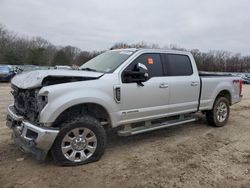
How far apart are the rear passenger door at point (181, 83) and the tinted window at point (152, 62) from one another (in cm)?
20

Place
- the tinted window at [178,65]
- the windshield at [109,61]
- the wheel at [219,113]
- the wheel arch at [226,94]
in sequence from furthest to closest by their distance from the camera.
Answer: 1. the wheel arch at [226,94]
2. the wheel at [219,113]
3. the tinted window at [178,65]
4. the windshield at [109,61]

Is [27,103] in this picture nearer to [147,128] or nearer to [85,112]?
[85,112]

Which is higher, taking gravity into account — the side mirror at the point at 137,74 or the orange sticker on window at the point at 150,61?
the orange sticker on window at the point at 150,61

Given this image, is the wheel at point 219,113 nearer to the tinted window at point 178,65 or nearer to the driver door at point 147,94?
the tinted window at point 178,65

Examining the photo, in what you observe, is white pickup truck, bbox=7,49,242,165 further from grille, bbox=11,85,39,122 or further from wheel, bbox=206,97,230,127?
wheel, bbox=206,97,230,127

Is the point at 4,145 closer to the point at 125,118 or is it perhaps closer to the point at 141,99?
the point at 125,118

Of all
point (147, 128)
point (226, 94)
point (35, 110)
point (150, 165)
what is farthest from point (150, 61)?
point (226, 94)

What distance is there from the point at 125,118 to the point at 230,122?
4.27 m

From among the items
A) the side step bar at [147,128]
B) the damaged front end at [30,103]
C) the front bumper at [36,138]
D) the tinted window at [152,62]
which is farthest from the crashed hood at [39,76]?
the side step bar at [147,128]

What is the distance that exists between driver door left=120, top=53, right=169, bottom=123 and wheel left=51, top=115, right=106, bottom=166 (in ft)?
2.17

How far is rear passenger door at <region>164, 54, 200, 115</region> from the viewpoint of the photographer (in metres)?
5.51

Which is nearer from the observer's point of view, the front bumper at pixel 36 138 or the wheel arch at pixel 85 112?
the front bumper at pixel 36 138

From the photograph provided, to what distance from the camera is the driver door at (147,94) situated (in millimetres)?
4680

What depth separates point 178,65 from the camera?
583 centimetres
